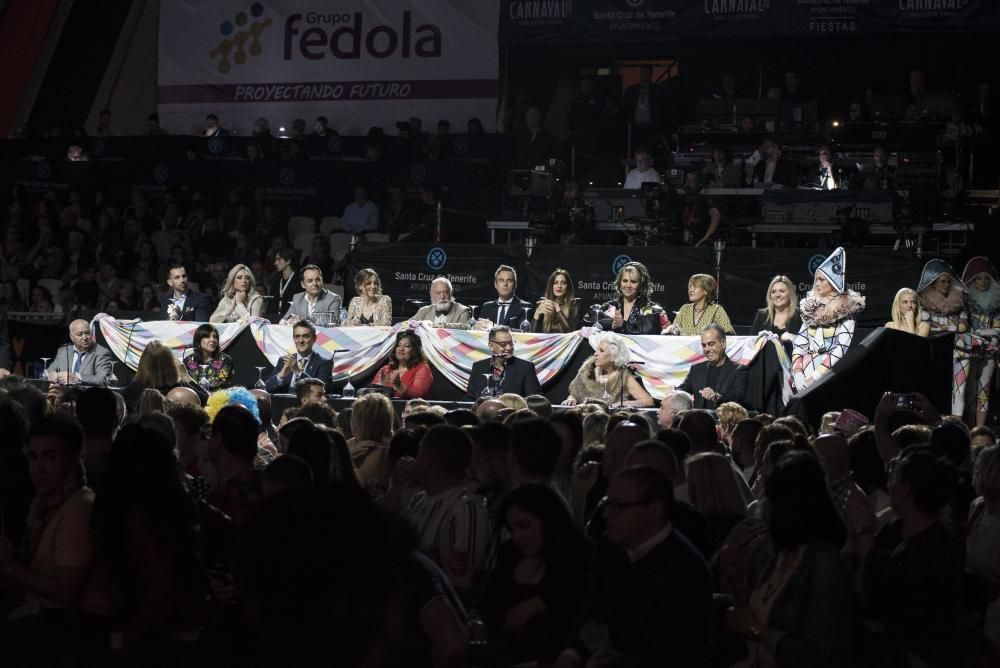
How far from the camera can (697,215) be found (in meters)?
16.5

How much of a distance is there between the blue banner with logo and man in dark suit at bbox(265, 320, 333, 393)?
29.5ft

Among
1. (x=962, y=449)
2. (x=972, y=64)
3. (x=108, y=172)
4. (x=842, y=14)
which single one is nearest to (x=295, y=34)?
(x=108, y=172)

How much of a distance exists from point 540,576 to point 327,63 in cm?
1882

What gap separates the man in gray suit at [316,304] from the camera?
1361 centimetres

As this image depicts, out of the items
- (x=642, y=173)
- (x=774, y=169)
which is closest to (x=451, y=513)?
(x=774, y=169)

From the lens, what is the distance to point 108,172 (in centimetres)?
2053

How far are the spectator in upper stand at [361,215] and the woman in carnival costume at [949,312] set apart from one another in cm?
902

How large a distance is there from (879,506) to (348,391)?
7.30 m

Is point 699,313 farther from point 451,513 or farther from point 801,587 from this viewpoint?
point 801,587

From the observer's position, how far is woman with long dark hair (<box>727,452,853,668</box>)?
3.74 meters

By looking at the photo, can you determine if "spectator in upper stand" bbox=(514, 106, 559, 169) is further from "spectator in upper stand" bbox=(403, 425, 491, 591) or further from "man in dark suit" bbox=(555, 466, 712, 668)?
"man in dark suit" bbox=(555, 466, 712, 668)

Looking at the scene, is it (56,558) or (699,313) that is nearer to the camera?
(56,558)

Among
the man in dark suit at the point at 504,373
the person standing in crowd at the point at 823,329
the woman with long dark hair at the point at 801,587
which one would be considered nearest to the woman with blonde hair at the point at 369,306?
the man in dark suit at the point at 504,373

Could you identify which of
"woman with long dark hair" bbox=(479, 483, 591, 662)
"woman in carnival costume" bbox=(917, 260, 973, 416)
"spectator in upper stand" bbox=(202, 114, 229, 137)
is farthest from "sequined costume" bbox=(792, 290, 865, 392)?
"spectator in upper stand" bbox=(202, 114, 229, 137)
